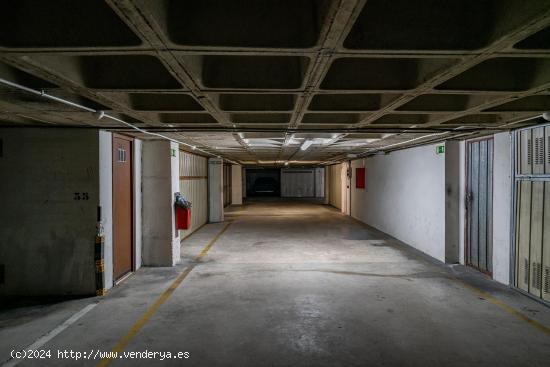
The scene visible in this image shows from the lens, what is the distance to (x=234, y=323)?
4.03m

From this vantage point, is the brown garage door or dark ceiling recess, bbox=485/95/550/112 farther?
the brown garage door

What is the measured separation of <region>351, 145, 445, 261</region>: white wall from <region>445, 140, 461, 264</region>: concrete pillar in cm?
10

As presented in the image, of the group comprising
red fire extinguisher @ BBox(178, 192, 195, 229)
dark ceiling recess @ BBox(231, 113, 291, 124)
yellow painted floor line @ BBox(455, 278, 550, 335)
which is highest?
dark ceiling recess @ BBox(231, 113, 291, 124)

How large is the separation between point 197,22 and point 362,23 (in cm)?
95

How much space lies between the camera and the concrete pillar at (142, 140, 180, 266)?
21.6ft

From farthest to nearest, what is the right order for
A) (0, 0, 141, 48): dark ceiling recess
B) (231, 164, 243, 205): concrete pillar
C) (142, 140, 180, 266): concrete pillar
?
(231, 164, 243, 205): concrete pillar → (142, 140, 180, 266): concrete pillar → (0, 0, 141, 48): dark ceiling recess

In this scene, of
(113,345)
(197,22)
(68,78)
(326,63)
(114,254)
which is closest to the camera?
(197,22)

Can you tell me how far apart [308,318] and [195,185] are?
7.66 meters

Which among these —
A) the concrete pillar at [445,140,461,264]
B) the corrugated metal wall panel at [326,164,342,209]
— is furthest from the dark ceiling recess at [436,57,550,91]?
the corrugated metal wall panel at [326,164,342,209]

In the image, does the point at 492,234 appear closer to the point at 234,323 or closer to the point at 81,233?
the point at 234,323

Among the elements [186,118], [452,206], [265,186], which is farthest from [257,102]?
[265,186]

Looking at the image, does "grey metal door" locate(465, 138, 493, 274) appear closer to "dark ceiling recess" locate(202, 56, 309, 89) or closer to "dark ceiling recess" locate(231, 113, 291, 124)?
"dark ceiling recess" locate(231, 113, 291, 124)

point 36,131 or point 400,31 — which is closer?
point 400,31

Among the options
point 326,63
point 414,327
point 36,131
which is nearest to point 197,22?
point 326,63
